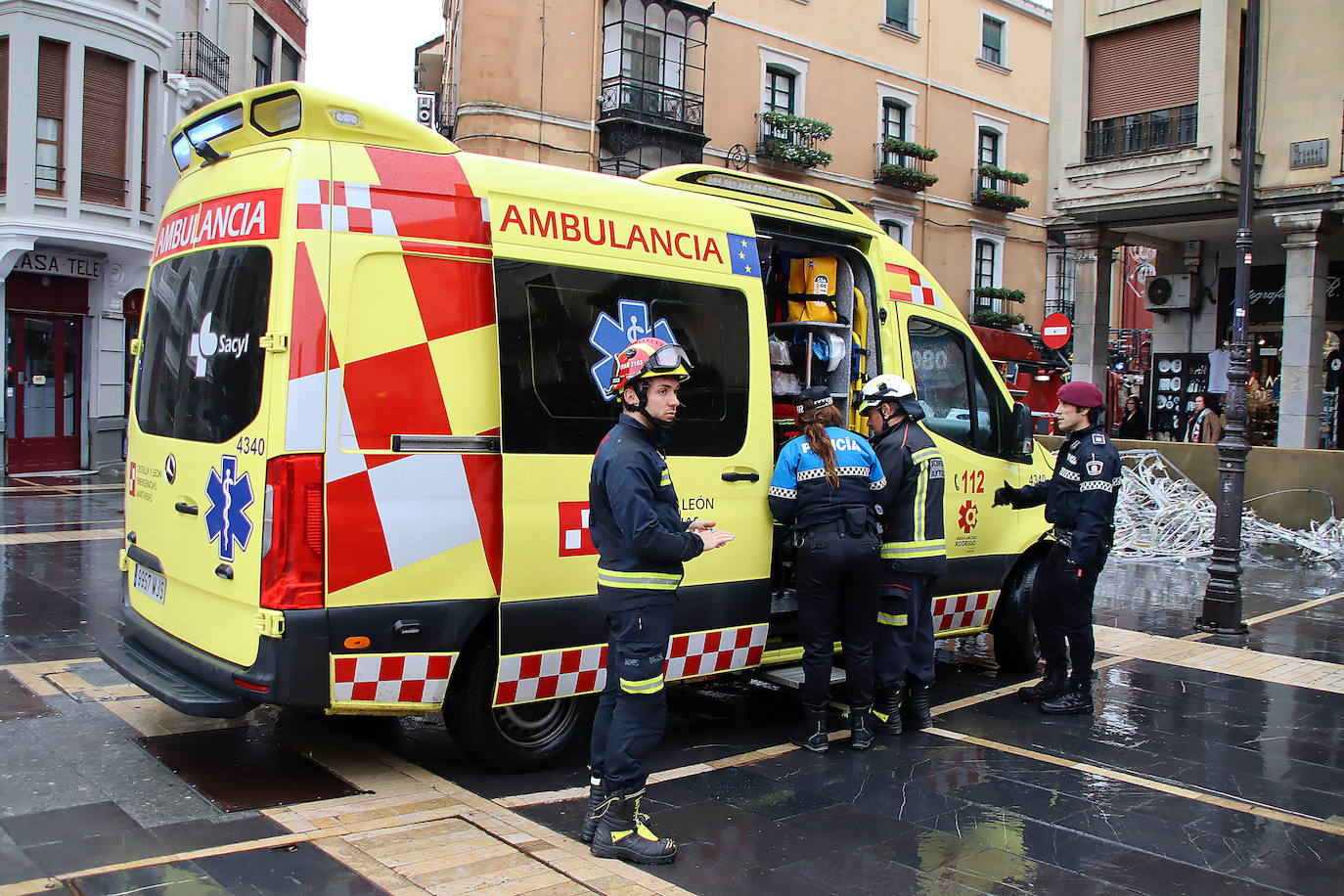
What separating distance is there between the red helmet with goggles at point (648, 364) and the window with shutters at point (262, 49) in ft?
76.7

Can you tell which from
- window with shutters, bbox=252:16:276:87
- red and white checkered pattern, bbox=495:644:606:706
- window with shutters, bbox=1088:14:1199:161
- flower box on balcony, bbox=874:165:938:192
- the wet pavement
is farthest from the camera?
flower box on balcony, bbox=874:165:938:192

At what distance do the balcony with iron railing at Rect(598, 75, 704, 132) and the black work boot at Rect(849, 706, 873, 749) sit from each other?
58.7ft

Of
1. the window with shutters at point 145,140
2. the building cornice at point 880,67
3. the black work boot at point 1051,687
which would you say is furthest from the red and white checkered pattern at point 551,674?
the building cornice at point 880,67

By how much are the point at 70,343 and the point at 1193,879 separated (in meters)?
20.0

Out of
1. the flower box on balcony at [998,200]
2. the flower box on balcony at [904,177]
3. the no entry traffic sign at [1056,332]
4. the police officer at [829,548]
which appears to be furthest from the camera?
the flower box on balcony at [998,200]

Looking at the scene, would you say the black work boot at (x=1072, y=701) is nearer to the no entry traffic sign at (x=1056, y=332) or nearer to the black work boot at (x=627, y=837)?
the black work boot at (x=627, y=837)

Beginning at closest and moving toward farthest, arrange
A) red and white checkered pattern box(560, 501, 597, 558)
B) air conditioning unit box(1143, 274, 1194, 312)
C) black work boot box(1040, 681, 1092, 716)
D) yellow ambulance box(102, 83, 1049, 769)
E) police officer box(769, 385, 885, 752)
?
yellow ambulance box(102, 83, 1049, 769) → red and white checkered pattern box(560, 501, 597, 558) → police officer box(769, 385, 885, 752) → black work boot box(1040, 681, 1092, 716) → air conditioning unit box(1143, 274, 1194, 312)

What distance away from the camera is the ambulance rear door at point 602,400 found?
480 centimetres

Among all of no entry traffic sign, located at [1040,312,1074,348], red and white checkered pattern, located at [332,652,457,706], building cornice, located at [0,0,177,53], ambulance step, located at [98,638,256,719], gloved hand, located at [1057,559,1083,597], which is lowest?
ambulance step, located at [98,638,256,719]

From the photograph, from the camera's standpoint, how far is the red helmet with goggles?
4203mm

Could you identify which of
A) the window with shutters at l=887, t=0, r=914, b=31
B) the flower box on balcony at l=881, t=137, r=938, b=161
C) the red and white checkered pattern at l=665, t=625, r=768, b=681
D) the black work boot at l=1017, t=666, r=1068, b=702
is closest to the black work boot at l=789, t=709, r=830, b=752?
the red and white checkered pattern at l=665, t=625, r=768, b=681

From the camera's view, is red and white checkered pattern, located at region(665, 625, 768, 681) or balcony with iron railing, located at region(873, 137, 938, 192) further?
balcony with iron railing, located at region(873, 137, 938, 192)

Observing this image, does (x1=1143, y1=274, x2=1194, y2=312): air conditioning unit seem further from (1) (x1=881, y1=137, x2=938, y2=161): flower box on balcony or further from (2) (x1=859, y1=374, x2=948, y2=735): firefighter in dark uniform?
(2) (x1=859, y1=374, x2=948, y2=735): firefighter in dark uniform

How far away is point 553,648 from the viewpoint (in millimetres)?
4902
